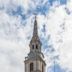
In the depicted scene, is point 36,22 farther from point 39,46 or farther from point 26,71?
point 26,71

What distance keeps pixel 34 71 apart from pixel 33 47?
7139 millimetres

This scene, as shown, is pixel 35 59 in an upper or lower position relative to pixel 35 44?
lower

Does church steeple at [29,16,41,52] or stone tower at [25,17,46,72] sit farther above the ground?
church steeple at [29,16,41,52]

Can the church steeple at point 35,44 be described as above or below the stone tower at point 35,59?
above

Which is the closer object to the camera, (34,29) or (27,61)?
(27,61)

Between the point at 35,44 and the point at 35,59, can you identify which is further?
the point at 35,44

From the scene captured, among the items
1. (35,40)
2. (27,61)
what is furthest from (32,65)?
(35,40)

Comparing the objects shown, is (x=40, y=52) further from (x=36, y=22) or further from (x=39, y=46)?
(x=36, y=22)

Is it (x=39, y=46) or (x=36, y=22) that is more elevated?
(x=36, y=22)

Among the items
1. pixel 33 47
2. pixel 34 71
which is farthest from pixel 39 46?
pixel 34 71

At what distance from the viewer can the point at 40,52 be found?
316 ft

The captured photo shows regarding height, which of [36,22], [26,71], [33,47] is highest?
[36,22]

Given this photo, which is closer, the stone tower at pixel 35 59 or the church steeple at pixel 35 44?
the stone tower at pixel 35 59

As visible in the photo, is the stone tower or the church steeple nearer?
the stone tower
